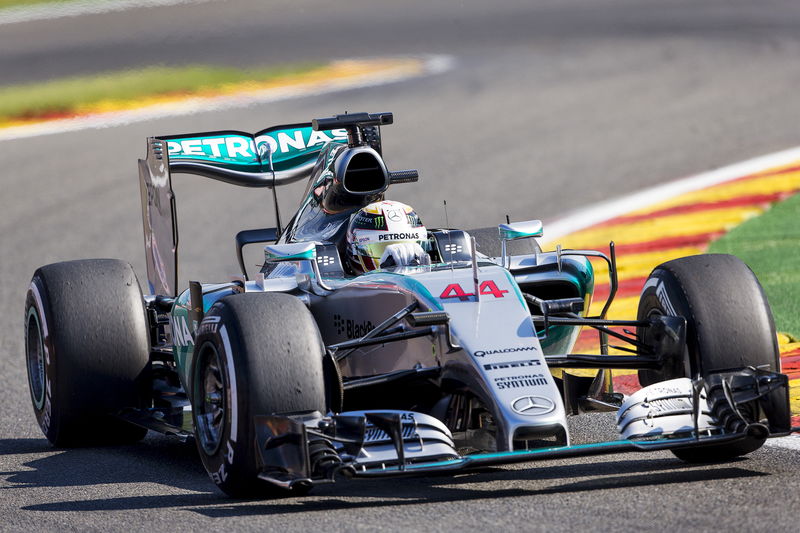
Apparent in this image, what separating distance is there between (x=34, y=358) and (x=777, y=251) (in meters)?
6.62

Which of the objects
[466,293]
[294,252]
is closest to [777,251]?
[294,252]

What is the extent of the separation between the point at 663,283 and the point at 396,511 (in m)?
1.99

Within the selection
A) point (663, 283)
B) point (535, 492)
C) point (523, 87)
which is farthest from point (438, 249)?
point (523, 87)

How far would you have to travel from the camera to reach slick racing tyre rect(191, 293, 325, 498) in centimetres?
622

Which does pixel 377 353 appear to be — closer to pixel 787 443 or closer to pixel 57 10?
pixel 787 443

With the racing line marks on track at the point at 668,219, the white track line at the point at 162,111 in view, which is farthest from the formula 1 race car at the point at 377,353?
the white track line at the point at 162,111

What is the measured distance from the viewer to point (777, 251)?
12.6 metres

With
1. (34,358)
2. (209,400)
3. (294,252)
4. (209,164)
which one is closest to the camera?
(209,400)

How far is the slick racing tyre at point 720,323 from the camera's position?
678 cm

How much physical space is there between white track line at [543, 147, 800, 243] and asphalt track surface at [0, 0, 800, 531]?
397 mm

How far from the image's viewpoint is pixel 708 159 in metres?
17.4

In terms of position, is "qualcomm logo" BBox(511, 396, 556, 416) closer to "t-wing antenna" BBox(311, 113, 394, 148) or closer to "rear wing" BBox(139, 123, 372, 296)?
"t-wing antenna" BBox(311, 113, 394, 148)

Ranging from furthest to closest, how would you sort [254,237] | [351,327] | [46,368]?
[254,237] < [46,368] < [351,327]

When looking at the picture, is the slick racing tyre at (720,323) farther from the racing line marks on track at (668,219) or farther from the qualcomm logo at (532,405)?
the racing line marks on track at (668,219)
